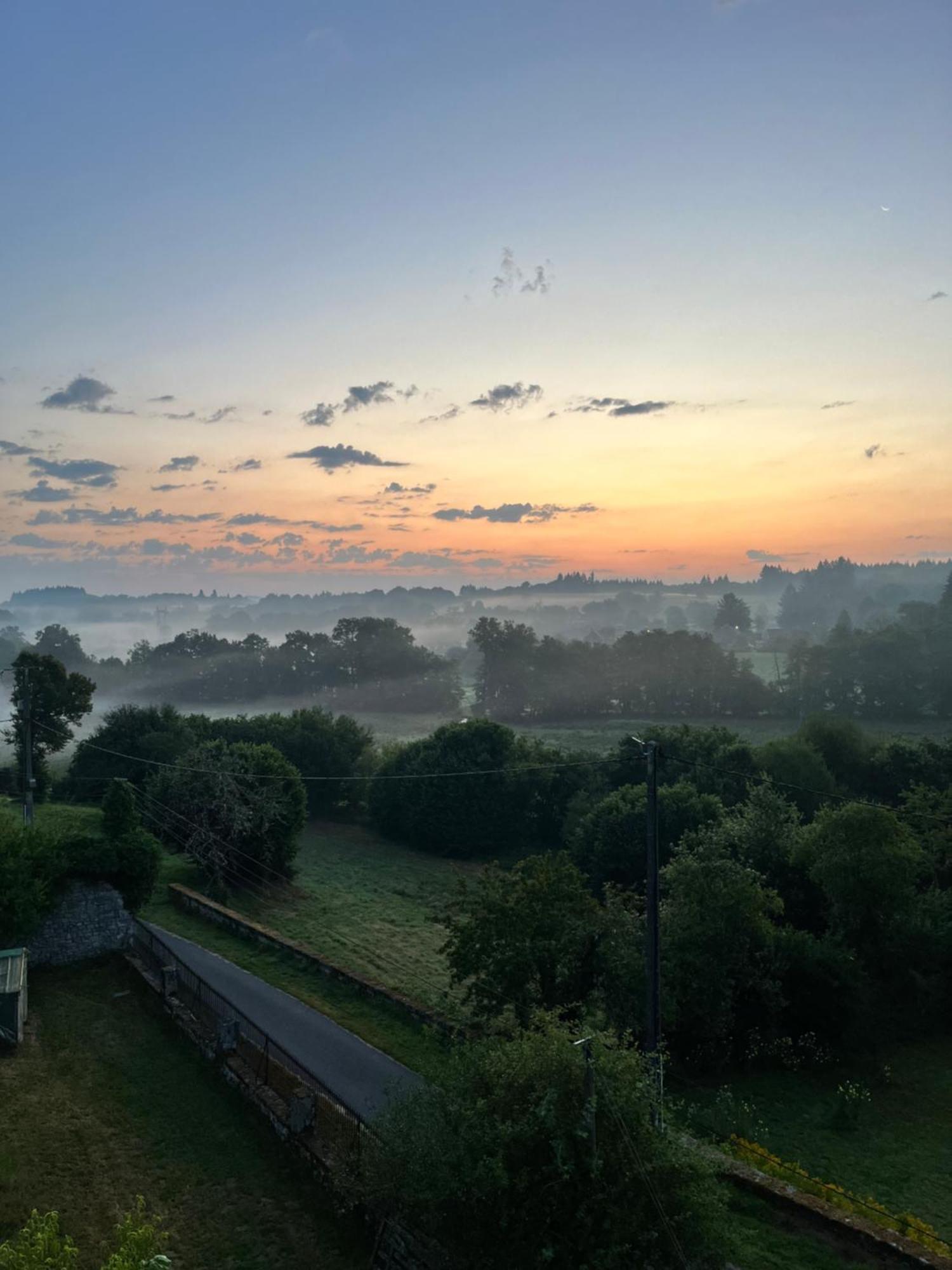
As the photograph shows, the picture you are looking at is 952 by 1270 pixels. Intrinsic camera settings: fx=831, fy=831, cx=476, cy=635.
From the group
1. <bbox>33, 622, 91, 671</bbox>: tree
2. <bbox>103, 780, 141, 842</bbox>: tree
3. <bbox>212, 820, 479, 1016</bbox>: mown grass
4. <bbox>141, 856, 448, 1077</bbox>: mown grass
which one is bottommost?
<bbox>212, 820, 479, 1016</bbox>: mown grass

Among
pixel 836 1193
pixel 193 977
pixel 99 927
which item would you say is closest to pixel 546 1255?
pixel 836 1193

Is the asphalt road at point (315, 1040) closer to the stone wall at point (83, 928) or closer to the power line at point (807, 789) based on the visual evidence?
the stone wall at point (83, 928)

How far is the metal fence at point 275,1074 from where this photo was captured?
663 inches

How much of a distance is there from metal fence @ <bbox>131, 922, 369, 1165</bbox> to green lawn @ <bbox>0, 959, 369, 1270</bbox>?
554 mm

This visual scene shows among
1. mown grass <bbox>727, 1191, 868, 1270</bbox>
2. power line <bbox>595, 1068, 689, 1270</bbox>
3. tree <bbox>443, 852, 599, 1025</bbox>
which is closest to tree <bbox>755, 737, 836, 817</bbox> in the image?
tree <bbox>443, 852, 599, 1025</bbox>

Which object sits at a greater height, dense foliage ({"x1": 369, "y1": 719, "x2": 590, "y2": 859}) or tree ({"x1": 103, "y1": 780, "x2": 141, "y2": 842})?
tree ({"x1": 103, "y1": 780, "x2": 141, "y2": 842})

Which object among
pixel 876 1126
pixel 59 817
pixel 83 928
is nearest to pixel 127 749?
pixel 59 817

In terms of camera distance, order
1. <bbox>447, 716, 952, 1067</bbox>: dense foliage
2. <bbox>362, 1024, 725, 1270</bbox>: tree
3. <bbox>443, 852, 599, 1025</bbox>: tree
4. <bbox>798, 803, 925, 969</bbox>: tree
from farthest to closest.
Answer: <bbox>798, 803, 925, 969</bbox>: tree < <bbox>447, 716, 952, 1067</bbox>: dense foliage < <bbox>443, 852, 599, 1025</bbox>: tree < <bbox>362, 1024, 725, 1270</bbox>: tree

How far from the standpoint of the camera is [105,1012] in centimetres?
2411

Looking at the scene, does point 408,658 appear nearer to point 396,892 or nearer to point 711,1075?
point 396,892

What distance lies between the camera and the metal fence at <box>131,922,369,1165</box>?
16828 mm

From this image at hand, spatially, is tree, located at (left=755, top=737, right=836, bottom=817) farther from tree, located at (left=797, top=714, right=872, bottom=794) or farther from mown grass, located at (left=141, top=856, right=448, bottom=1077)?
mown grass, located at (left=141, top=856, right=448, bottom=1077)

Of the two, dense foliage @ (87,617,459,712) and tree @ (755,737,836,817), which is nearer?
tree @ (755,737,836,817)

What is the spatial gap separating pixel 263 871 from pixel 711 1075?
1071 inches
